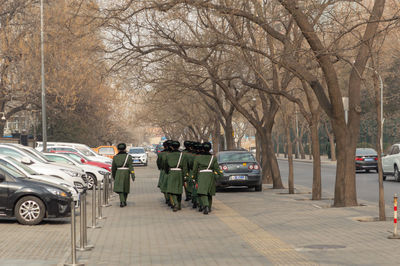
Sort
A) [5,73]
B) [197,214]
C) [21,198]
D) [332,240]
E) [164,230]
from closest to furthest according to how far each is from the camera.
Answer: [332,240]
[164,230]
[21,198]
[197,214]
[5,73]

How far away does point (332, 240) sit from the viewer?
454 inches

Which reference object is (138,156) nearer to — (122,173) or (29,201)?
(122,173)

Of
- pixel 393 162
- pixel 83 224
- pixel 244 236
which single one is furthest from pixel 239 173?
pixel 83 224

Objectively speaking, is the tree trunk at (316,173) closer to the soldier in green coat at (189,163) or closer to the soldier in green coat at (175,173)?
the soldier in green coat at (189,163)

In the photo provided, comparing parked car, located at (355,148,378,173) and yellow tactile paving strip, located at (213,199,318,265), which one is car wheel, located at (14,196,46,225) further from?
parked car, located at (355,148,378,173)

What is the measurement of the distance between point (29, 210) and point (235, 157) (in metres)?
11.5

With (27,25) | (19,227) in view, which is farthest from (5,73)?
(19,227)

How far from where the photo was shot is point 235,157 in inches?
979

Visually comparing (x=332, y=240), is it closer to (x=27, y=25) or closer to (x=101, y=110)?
(x=27, y=25)

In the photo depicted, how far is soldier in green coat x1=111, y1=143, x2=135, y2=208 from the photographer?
19.1 metres

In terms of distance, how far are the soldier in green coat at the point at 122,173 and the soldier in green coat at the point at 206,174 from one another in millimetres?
2888

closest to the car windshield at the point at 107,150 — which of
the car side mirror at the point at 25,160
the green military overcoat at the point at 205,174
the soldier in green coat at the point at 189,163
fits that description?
the soldier in green coat at the point at 189,163

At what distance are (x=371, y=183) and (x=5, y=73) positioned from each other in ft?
77.1

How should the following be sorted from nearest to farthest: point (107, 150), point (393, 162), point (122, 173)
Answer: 1. point (122, 173)
2. point (393, 162)
3. point (107, 150)
